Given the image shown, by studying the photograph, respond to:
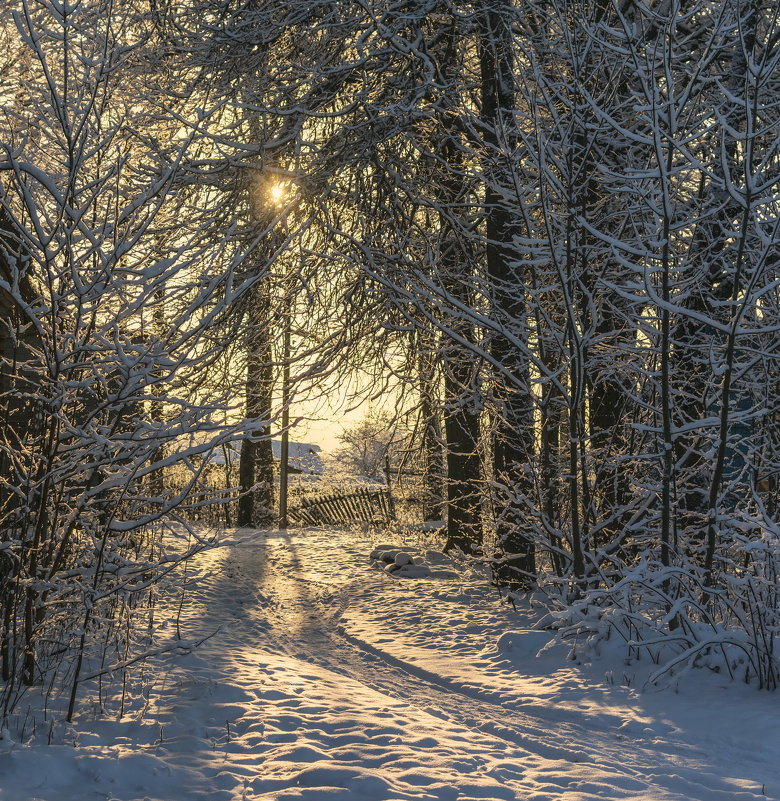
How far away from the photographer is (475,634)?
7766mm

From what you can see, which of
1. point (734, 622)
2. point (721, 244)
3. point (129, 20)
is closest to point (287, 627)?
point (734, 622)

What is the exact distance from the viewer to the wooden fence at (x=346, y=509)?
22.5 m

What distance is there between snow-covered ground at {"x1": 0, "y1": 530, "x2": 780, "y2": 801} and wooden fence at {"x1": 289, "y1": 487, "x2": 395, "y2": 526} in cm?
1426

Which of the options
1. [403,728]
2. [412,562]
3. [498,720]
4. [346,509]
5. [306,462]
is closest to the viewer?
[403,728]

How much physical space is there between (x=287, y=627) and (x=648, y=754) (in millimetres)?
4579

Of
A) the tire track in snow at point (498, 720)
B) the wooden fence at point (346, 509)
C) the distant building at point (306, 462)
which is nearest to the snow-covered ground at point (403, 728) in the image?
the tire track in snow at point (498, 720)

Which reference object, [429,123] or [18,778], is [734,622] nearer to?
[18,778]

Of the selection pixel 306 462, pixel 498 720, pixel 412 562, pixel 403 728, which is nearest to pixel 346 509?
pixel 412 562

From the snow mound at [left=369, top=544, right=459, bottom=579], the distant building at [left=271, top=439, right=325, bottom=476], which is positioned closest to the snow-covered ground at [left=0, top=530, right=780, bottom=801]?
the snow mound at [left=369, top=544, right=459, bottom=579]

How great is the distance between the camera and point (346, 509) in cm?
2291

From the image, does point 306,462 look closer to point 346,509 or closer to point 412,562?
point 346,509

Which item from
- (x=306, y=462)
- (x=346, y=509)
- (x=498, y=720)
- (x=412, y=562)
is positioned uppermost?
(x=306, y=462)

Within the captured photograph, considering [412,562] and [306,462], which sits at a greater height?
[306,462]

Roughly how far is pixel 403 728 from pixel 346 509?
18.1m
